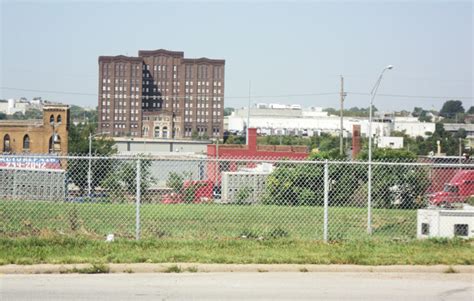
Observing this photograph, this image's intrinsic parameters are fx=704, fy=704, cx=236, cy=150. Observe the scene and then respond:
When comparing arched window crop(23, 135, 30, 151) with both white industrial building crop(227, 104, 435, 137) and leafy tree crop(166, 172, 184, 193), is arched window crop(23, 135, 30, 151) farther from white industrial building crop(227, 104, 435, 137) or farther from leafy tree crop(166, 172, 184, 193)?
white industrial building crop(227, 104, 435, 137)

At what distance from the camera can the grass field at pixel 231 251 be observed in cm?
975

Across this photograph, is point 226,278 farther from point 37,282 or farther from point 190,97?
point 190,97

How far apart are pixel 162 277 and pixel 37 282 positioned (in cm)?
155

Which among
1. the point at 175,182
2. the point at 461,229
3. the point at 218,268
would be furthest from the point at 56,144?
the point at 218,268

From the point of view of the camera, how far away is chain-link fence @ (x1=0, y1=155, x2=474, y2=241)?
11906 mm

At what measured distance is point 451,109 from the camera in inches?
7618

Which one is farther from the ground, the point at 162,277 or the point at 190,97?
the point at 190,97

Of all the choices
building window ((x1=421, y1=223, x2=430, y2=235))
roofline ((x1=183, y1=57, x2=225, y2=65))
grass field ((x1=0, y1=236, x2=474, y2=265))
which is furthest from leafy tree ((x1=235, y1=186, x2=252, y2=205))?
roofline ((x1=183, y1=57, x2=225, y2=65))

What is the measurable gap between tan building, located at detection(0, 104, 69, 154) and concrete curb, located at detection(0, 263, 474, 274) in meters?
54.6

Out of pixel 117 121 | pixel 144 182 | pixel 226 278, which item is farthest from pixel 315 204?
pixel 117 121

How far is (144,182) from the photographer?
12.5 metres

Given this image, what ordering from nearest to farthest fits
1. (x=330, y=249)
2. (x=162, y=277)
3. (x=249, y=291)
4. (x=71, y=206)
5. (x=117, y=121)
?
(x=249, y=291) → (x=162, y=277) → (x=330, y=249) → (x=71, y=206) → (x=117, y=121)

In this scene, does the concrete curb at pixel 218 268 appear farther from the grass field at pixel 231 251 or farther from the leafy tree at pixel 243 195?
the leafy tree at pixel 243 195

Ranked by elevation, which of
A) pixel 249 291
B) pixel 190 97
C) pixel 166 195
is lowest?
pixel 249 291
